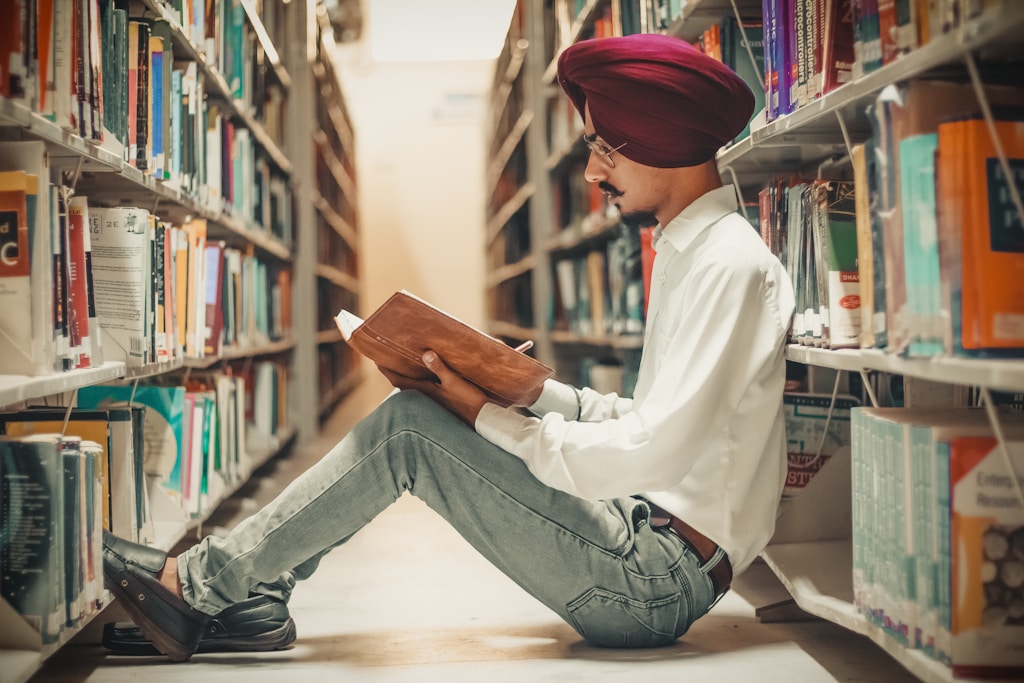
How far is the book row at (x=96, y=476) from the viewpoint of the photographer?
1.37m

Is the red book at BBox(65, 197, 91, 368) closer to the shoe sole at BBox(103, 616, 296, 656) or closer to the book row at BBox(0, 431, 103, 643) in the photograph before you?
the book row at BBox(0, 431, 103, 643)

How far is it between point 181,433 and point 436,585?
2.22 feet

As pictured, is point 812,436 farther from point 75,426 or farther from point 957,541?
point 75,426

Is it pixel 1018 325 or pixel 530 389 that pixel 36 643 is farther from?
pixel 1018 325

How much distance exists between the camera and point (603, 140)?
1.70 meters

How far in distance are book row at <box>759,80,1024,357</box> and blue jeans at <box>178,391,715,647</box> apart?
0.48 meters

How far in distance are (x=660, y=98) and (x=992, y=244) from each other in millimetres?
685

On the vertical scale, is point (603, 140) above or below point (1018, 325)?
above

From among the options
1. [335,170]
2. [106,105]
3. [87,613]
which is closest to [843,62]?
[106,105]

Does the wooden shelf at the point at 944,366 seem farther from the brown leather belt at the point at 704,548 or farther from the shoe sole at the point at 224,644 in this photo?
the shoe sole at the point at 224,644

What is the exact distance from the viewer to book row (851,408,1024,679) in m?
1.11

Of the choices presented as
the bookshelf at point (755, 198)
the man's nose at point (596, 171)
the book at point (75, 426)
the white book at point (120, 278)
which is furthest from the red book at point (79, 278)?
the bookshelf at point (755, 198)

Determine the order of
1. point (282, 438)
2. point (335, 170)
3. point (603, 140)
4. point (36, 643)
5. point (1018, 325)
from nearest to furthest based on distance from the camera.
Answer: point (1018, 325) < point (36, 643) < point (603, 140) < point (282, 438) < point (335, 170)

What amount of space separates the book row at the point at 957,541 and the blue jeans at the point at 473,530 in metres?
0.37
